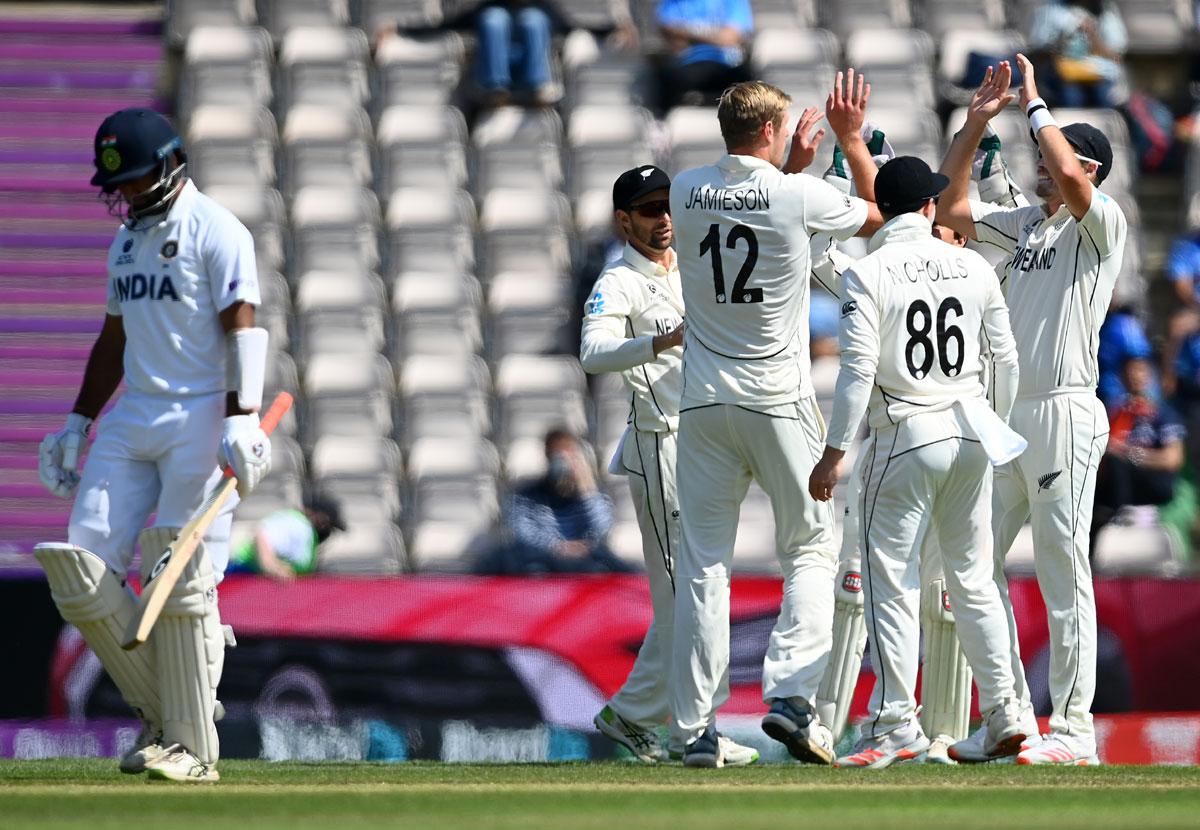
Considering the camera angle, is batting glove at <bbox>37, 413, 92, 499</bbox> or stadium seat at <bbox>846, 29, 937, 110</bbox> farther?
stadium seat at <bbox>846, 29, 937, 110</bbox>

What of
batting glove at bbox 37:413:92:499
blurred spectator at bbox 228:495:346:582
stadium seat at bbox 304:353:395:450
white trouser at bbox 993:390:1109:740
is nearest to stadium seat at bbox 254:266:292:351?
stadium seat at bbox 304:353:395:450

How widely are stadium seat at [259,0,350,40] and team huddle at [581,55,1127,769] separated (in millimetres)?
8828

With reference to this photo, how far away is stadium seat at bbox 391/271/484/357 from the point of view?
13273 millimetres

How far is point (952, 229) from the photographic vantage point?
7.57 metres

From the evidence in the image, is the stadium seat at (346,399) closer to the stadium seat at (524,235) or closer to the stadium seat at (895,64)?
the stadium seat at (524,235)

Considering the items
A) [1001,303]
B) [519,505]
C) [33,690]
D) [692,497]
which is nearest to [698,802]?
[692,497]

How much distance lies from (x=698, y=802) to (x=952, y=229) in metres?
3.04

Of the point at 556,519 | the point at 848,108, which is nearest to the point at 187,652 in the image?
the point at 848,108

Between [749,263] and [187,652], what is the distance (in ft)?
7.30

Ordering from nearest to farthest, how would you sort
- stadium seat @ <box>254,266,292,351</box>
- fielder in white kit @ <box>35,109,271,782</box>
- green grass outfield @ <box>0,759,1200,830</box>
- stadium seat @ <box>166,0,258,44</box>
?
green grass outfield @ <box>0,759,1200,830</box> → fielder in white kit @ <box>35,109,271,782</box> → stadium seat @ <box>254,266,292,351</box> → stadium seat @ <box>166,0,258,44</box>

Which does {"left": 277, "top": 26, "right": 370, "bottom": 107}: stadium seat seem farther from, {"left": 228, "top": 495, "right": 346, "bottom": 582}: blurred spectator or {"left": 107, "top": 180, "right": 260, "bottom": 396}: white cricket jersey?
{"left": 107, "top": 180, "right": 260, "bottom": 396}: white cricket jersey

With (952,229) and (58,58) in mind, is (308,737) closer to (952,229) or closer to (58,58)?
(952,229)

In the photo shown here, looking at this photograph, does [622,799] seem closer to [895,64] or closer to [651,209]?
[651,209]

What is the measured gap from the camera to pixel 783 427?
6.59 metres
